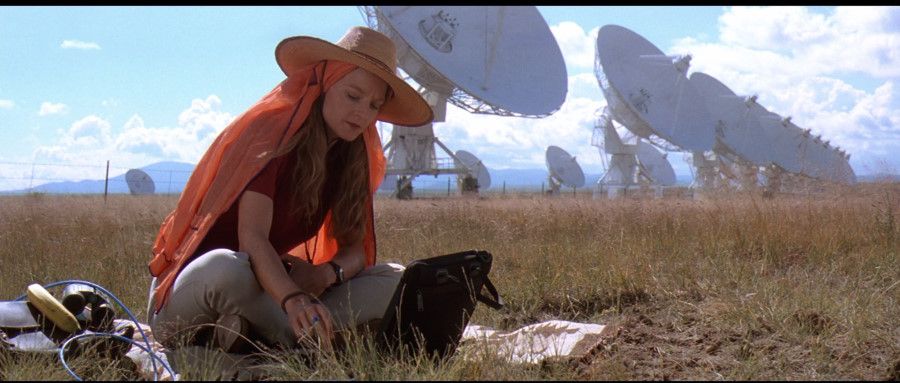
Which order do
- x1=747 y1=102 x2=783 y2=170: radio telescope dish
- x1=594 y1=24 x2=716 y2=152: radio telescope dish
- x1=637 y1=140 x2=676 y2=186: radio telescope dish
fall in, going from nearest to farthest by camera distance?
x1=594 y1=24 x2=716 y2=152: radio telescope dish → x1=747 y1=102 x2=783 y2=170: radio telescope dish → x1=637 y1=140 x2=676 y2=186: radio telescope dish

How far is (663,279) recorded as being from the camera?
3.50 m

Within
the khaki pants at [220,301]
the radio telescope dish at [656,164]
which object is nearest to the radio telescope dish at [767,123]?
the radio telescope dish at [656,164]

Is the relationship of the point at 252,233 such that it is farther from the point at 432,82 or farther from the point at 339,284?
the point at 432,82

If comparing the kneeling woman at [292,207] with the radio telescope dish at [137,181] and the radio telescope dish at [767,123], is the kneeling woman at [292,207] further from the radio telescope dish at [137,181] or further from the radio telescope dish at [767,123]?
the radio telescope dish at [767,123]

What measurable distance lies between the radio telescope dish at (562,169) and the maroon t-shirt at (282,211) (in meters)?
32.4

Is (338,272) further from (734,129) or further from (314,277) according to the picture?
(734,129)

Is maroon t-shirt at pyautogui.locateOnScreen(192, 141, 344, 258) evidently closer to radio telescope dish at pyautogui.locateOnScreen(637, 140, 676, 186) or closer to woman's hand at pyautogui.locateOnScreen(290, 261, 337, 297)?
woman's hand at pyautogui.locateOnScreen(290, 261, 337, 297)

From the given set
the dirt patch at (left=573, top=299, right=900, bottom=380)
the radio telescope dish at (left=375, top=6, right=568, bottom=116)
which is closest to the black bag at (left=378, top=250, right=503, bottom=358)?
the dirt patch at (left=573, top=299, right=900, bottom=380)

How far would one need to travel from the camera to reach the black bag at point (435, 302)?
2273mm

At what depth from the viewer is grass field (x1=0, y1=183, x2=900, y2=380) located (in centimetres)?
210

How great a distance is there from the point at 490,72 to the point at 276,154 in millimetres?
15578

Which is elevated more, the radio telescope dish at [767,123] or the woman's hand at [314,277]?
the radio telescope dish at [767,123]

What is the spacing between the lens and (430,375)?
179cm

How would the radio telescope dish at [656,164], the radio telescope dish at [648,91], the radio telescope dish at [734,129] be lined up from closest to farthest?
the radio telescope dish at [648,91]
the radio telescope dish at [734,129]
the radio telescope dish at [656,164]
